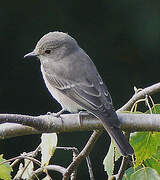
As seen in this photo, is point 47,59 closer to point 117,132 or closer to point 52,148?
point 117,132

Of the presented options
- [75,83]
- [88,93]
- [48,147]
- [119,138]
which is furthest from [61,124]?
[75,83]

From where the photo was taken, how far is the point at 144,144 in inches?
84.9

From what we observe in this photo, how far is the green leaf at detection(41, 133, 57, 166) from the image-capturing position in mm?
2145

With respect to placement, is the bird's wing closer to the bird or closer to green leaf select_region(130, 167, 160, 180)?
the bird

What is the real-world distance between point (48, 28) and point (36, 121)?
13.6ft

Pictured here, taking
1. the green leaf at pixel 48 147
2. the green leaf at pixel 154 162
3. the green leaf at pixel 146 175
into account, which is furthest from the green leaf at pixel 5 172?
the green leaf at pixel 154 162

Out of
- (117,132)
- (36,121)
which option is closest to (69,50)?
(117,132)

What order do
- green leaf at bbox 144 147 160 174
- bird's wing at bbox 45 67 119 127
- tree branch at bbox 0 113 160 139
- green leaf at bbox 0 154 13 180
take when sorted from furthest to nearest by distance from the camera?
bird's wing at bbox 45 67 119 127 → green leaf at bbox 144 147 160 174 → green leaf at bbox 0 154 13 180 → tree branch at bbox 0 113 160 139

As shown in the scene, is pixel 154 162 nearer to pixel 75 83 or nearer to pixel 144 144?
pixel 144 144

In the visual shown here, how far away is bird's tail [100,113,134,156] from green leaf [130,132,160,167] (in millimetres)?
129

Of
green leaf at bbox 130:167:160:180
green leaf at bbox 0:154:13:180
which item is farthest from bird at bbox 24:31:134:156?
green leaf at bbox 0:154:13:180

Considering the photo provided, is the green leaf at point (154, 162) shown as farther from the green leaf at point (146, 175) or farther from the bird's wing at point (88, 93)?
the bird's wing at point (88, 93)

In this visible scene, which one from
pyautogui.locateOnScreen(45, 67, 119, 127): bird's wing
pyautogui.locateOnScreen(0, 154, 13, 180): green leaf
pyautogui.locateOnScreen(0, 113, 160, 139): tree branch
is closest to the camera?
pyautogui.locateOnScreen(0, 113, 160, 139): tree branch

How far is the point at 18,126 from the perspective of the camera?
204 cm
